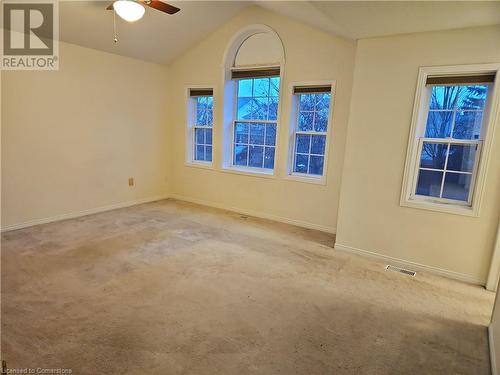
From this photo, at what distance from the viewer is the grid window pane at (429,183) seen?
3164 mm

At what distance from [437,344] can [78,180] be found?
456 cm

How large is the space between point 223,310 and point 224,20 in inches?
163

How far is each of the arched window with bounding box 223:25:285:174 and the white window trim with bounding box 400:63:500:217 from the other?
1.91m

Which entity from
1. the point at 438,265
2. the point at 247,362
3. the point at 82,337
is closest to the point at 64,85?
the point at 82,337

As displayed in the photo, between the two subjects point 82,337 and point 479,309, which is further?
point 479,309

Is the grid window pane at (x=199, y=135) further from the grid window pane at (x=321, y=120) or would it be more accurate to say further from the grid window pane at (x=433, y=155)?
the grid window pane at (x=433, y=155)

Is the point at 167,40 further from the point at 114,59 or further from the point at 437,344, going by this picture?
the point at 437,344

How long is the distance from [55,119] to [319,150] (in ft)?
11.7

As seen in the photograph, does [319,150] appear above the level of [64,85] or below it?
below

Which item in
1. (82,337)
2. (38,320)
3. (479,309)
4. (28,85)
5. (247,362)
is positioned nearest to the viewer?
(247,362)

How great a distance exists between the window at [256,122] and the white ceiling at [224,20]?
3.11 feet

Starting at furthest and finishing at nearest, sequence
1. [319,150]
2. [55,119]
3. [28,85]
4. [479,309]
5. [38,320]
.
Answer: [319,150] → [55,119] → [28,85] → [479,309] → [38,320]

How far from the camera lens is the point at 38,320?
6.88 ft

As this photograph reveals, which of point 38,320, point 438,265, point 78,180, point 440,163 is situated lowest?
point 38,320
